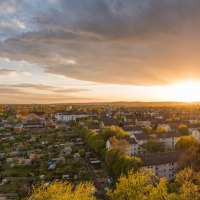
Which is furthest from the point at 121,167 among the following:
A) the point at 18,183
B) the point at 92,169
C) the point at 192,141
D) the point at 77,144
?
the point at 77,144

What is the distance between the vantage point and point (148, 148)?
44500mm

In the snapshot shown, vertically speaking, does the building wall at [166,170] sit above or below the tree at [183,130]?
below

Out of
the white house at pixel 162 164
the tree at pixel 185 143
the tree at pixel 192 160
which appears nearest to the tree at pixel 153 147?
the tree at pixel 185 143

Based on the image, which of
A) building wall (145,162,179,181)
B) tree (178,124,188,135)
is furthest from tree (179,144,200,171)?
tree (178,124,188,135)

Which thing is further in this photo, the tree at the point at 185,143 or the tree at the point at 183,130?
the tree at the point at 183,130

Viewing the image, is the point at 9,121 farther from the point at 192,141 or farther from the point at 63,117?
the point at 192,141

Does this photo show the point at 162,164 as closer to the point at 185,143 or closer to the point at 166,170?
the point at 166,170

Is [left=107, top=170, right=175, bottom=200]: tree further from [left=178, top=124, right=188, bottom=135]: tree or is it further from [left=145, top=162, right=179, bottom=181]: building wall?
[left=178, top=124, right=188, bottom=135]: tree

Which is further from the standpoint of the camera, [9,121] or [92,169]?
[9,121]

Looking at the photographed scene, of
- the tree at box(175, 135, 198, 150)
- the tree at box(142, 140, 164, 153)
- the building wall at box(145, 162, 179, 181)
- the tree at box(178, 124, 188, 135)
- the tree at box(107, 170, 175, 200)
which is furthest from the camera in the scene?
the tree at box(178, 124, 188, 135)

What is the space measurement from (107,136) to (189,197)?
32528 mm

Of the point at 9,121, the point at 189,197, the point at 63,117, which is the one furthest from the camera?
the point at 63,117

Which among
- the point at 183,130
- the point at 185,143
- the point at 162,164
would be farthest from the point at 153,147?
the point at 183,130

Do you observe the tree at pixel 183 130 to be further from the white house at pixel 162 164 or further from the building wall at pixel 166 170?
the building wall at pixel 166 170
